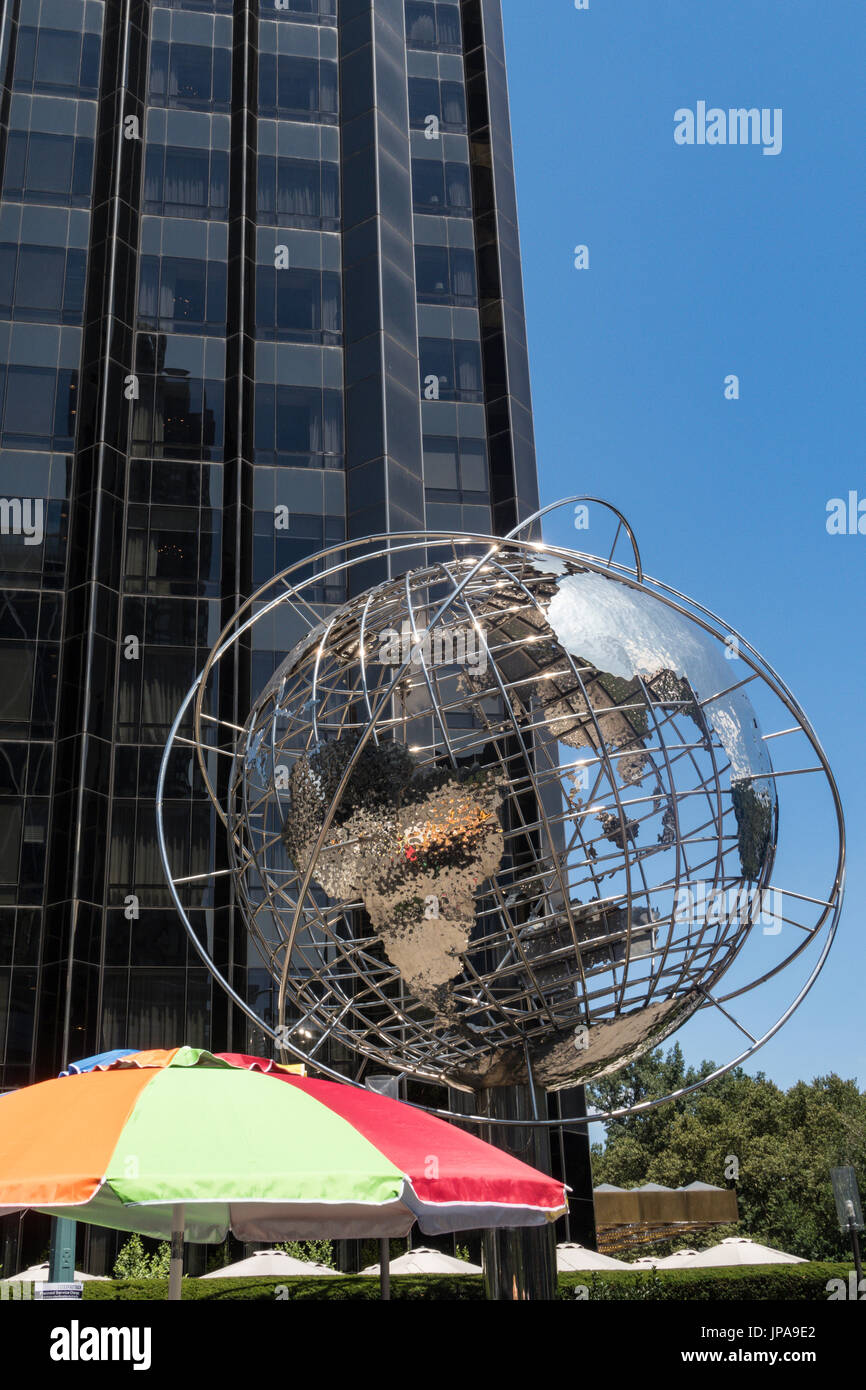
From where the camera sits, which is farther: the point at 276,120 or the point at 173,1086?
the point at 276,120

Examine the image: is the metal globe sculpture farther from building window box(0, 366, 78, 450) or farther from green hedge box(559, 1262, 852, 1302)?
building window box(0, 366, 78, 450)

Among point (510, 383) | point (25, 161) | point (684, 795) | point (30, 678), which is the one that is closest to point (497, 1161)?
point (684, 795)

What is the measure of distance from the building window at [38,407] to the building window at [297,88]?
10554mm

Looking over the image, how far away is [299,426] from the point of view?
102 feet

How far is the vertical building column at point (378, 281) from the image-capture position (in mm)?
30031

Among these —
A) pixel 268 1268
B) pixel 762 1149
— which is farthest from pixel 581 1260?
pixel 762 1149

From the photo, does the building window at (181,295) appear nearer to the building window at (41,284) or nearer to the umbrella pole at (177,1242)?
the building window at (41,284)

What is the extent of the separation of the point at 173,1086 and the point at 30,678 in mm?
23845

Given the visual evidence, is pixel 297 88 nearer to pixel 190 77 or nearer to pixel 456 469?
pixel 190 77

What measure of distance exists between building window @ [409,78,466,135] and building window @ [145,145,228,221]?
611 centimetres

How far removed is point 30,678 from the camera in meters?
28.0
